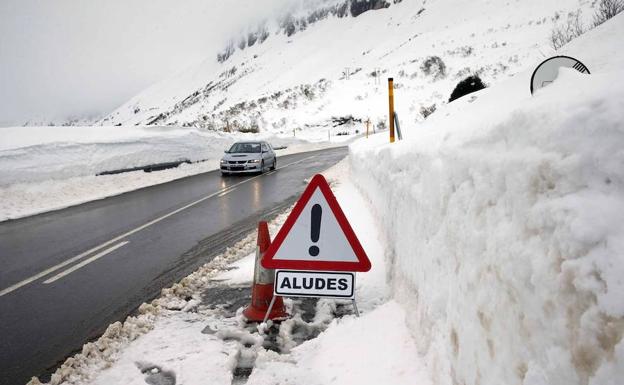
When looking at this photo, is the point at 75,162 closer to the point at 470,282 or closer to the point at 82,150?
the point at 82,150

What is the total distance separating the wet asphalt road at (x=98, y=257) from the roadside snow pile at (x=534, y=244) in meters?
3.20

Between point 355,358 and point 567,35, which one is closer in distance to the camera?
point 355,358

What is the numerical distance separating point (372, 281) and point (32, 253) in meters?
5.65

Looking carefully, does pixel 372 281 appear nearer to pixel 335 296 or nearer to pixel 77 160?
pixel 335 296

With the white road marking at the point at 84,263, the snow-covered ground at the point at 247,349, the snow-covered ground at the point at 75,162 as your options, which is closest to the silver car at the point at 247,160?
the snow-covered ground at the point at 75,162

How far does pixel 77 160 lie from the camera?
Result: 621 inches

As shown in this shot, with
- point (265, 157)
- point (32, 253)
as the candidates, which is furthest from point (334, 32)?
point (32, 253)

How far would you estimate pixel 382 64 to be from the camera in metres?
73.8

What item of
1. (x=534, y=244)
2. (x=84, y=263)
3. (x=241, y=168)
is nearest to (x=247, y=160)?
(x=241, y=168)

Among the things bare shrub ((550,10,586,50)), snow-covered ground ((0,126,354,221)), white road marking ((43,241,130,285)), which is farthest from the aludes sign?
bare shrub ((550,10,586,50))

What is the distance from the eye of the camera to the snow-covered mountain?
5231 cm

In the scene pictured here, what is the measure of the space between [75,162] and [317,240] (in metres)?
14.7

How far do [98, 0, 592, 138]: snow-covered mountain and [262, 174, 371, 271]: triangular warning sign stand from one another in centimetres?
3106

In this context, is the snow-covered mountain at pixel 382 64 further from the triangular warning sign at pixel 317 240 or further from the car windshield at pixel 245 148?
the triangular warning sign at pixel 317 240
